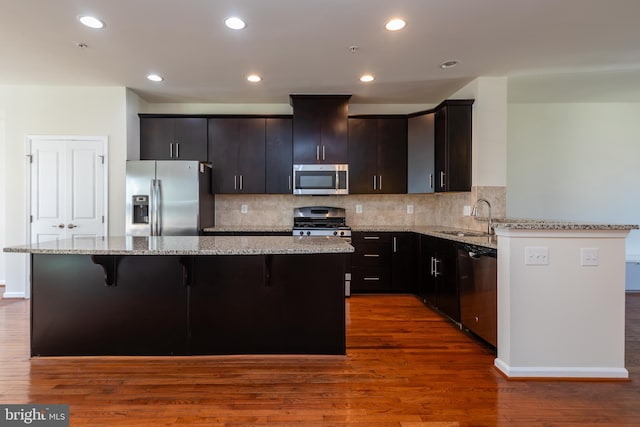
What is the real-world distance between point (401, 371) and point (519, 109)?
4218 millimetres

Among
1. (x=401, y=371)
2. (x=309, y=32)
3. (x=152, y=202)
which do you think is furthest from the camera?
(x=152, y=202)

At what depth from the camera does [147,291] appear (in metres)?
2.53

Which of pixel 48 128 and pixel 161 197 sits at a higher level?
pixel 48 128

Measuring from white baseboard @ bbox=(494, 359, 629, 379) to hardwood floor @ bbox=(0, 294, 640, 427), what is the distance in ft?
0.19

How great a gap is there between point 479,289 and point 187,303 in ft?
7.97

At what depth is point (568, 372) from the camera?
229cm

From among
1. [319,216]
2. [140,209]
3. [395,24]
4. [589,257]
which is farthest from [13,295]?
[589,257]

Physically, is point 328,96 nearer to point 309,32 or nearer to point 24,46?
point 309,32

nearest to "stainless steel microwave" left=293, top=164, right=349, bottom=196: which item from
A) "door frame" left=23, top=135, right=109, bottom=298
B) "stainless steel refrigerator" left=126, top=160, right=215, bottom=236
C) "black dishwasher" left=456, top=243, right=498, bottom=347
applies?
Answer: "stainless steel refrigerator" left=126, top=160, right=215, bottom=236

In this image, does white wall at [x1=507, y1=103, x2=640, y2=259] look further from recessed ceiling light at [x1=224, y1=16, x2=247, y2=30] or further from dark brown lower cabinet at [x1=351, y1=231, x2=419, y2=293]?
recessed ceiling light at [x1=224, y1=16, x2=247, y2=30]

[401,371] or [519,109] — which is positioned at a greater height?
[519,109]

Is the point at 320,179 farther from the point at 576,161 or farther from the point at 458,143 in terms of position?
the point at 576,161

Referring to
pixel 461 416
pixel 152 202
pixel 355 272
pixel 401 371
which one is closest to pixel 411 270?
pixel 355 272

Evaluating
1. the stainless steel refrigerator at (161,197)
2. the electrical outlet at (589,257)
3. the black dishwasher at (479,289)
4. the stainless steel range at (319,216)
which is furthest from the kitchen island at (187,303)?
the stainless steel range at (319,216)
